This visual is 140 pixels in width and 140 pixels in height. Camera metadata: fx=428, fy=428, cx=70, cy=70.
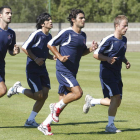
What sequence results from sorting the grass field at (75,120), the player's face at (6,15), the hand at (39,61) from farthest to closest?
the hand at (39,61) < the player's face at (6,15) < the grass field at (75,120)

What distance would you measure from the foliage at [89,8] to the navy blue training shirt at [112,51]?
1565 inches

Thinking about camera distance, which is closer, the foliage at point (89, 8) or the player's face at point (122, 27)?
the player's face at point (122, 27)

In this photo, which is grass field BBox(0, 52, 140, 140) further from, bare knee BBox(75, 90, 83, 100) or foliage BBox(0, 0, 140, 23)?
foliage BBox(0, 0, 140, 23)

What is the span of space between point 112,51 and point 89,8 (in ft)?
156

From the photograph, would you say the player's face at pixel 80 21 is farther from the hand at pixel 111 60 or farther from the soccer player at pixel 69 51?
the hand at pixel 111 60

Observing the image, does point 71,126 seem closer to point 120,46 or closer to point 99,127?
point 99,127

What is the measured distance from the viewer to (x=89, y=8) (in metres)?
54.9

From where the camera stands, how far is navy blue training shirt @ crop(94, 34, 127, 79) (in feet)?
26.4

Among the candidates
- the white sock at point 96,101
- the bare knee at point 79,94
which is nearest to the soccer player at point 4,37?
the bare knee at point 79,94

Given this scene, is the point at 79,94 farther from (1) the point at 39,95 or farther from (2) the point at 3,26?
(2) the point at 3,26

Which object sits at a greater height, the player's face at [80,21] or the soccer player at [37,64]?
the player's face at [80,21]

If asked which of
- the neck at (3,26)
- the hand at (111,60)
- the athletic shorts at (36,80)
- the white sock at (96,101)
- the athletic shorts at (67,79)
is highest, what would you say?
the neck at (3,26)

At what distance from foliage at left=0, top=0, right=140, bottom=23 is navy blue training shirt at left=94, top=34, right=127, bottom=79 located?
3975cm

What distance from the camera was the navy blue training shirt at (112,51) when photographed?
26.4 ft
